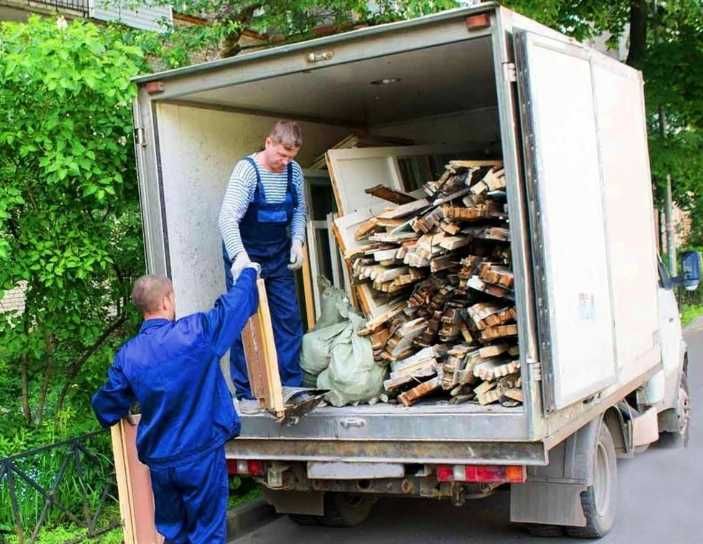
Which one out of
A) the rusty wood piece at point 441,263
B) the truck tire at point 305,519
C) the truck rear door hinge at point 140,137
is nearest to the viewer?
the rusty wood piece at point 441,263

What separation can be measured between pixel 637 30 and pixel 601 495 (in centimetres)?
899

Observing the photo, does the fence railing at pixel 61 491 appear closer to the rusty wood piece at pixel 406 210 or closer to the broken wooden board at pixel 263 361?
the broken wooden board at pixel 263 361

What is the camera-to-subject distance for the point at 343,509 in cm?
590

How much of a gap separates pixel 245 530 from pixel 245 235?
2123 millimetres

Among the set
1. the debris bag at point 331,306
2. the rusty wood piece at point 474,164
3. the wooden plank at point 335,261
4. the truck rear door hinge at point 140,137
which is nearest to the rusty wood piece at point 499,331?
the rusty wood piece at point 474,164

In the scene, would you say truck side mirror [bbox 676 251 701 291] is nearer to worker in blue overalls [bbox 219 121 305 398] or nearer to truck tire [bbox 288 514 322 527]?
worker in blue overalls [bbox 219 121 305 398]

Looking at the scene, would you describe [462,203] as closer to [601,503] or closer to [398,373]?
[398,373]

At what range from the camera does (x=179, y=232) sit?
5430 millimetres

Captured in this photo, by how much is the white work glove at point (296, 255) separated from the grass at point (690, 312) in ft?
41.0

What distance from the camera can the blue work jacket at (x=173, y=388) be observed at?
391cm

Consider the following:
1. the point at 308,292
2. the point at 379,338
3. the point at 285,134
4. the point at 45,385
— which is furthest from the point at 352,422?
the point at 45,385

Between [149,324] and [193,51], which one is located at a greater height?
[193,51]

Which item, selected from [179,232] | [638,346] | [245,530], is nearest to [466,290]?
[638,346]

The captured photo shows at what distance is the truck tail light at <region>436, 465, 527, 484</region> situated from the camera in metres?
4.27
